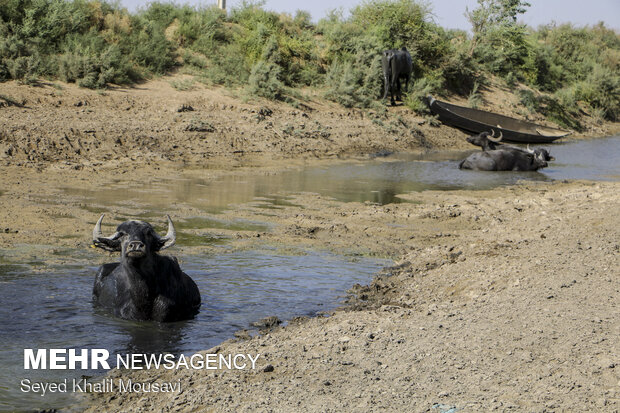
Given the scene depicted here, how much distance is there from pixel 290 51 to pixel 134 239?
68.9 ft

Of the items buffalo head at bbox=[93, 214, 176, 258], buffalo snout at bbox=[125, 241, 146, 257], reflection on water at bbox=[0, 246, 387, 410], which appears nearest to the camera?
reflection on water at bbox=[0, 246, 387, 410]

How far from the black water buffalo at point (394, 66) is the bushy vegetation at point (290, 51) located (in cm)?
61

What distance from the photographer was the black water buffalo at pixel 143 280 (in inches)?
263

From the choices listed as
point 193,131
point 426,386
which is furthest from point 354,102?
point 426,386

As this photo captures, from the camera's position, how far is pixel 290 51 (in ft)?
87.8

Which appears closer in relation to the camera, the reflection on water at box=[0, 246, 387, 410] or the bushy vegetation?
the reflection on water at box=[0, 246, 387, 410]

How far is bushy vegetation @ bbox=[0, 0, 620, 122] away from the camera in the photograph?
20.6 meters

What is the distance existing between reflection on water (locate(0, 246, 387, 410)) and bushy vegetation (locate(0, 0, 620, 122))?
1181 cm

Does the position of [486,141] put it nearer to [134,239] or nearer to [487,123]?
[487,123]

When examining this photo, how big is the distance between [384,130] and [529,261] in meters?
15.5

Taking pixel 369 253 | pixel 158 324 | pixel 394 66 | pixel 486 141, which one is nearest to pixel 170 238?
pixel 158 324

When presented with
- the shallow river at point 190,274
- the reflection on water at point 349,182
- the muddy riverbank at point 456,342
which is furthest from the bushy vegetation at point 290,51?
the muddy riverbank at point 456,342

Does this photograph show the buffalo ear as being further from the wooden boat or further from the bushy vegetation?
the wooden boat

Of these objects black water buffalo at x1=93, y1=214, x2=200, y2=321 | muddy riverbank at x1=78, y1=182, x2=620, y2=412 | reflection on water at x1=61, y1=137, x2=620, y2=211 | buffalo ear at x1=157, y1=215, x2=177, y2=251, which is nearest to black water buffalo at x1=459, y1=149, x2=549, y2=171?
reflection on water at x1=61, y1=137, x2=620, y2=211
